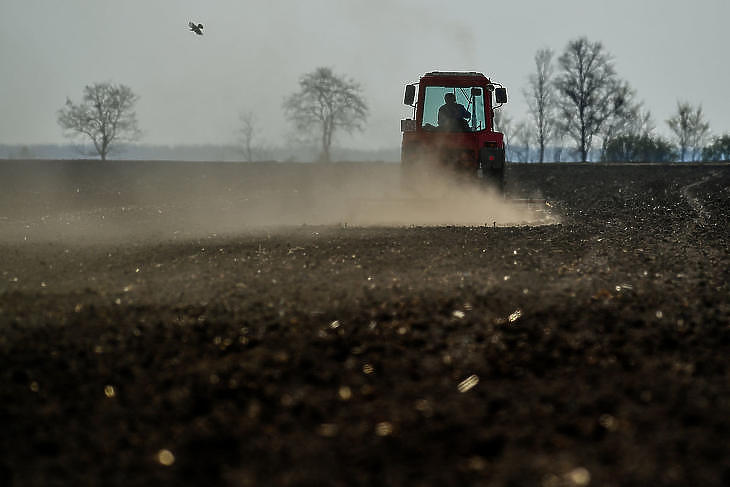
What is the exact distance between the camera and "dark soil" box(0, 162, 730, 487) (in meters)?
3.81

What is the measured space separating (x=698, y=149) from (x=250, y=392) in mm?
82394

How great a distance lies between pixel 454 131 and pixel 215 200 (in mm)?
11155

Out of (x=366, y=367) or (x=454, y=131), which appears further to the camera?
(x=454, y=131)

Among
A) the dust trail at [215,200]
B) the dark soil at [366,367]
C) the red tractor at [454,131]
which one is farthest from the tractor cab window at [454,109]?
the dark soil at [366,367]

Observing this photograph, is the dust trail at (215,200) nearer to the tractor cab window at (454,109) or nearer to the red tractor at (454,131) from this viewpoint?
the red tractor at (454,131)

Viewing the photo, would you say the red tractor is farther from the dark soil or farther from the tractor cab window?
the dark soil

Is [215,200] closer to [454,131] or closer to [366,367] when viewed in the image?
[454,131]

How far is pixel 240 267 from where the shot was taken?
8.37 m

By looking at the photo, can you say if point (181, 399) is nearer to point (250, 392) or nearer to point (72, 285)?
point (250, 392)

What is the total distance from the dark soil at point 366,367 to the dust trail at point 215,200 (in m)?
5.33

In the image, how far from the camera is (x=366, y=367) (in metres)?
5.01

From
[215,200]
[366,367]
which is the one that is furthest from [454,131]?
[366,367]

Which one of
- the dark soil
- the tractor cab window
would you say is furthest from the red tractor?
the dark soil

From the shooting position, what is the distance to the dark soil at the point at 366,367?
3.81 metres
